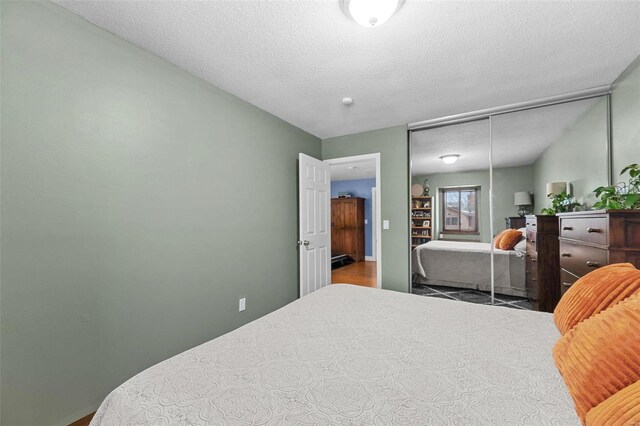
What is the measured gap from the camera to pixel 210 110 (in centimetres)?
232

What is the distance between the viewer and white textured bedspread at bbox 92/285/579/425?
697mm

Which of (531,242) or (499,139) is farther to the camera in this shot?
(499,139)

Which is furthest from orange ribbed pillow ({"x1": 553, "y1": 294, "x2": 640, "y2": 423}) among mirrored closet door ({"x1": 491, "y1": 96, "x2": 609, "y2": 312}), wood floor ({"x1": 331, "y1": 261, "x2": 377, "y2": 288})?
wood floor ({"x1": 331, "y1": 261, "x2": 377, "y2": 288})

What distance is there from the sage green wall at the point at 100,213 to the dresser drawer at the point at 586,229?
8.70ft

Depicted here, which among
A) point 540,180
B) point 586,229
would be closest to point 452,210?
point 540,180

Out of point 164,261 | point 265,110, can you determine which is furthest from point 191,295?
point 265,110

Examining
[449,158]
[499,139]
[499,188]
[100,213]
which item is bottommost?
[100,213]

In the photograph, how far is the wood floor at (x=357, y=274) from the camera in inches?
193

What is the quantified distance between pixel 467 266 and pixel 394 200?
118 centimetres

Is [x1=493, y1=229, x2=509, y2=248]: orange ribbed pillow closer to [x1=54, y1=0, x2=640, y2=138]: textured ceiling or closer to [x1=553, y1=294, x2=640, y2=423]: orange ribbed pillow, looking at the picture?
[x1=54, y1=0, x2=640, y2=138]: textured ceiling

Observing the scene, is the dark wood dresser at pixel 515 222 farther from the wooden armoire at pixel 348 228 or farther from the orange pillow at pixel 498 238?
the wooden armoire at pixel 348 228

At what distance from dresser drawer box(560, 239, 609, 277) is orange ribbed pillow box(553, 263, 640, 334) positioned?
0.58m

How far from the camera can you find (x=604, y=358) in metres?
0.66

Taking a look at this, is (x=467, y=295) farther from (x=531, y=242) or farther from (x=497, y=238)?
(x=531, y=242)
